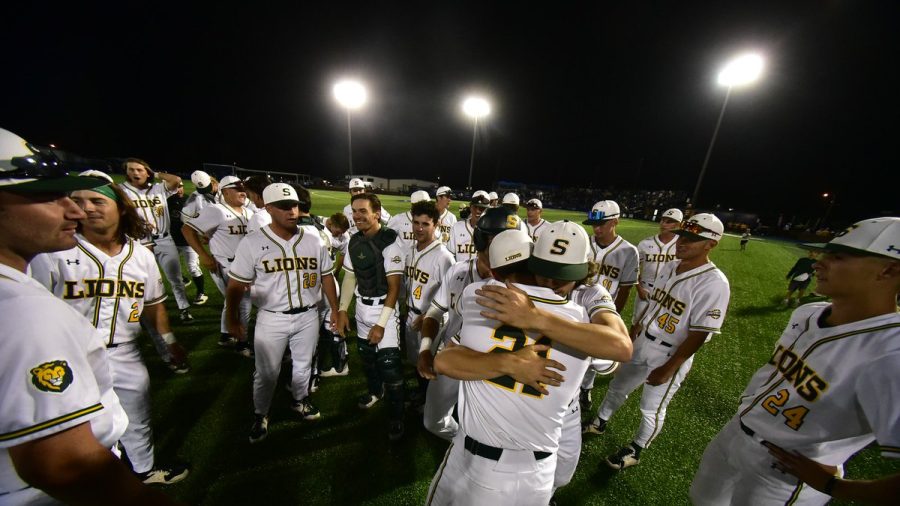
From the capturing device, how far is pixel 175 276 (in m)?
6.00

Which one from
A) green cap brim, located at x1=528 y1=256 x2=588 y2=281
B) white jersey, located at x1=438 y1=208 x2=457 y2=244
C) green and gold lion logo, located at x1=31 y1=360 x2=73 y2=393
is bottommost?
white jersey, located at x1=438 y1=208 x2=457 y2=244

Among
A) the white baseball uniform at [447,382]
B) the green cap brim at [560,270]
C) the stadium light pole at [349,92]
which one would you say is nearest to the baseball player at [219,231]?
the white baseball uniform at [447,382]

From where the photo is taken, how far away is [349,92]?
1755 cm

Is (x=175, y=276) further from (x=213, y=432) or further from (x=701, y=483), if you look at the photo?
(x=701, y=483)

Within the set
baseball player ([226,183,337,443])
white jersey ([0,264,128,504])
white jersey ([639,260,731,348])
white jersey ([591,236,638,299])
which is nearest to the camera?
white jersey ([0,264,128,504])

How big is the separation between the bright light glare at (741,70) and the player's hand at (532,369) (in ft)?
56.9

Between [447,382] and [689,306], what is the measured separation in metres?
2.77

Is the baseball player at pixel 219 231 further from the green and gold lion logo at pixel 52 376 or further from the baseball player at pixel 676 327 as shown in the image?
the baseball player at pixel 676 327

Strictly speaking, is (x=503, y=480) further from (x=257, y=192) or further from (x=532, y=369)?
(x=257, y=192)

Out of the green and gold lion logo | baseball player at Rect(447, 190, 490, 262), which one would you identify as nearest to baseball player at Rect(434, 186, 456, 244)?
baseball player at Rect(447, 190, 490, 262)

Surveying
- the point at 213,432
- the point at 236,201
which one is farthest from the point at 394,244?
the point at 236,201

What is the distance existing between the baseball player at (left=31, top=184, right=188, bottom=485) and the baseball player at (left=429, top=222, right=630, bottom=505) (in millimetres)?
2890

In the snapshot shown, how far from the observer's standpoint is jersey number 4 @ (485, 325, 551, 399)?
1757 millimetres

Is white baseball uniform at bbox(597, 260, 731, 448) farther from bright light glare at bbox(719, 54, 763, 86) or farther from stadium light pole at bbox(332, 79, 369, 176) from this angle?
stadium light pole at bbox(332, 79, 369, 176)
